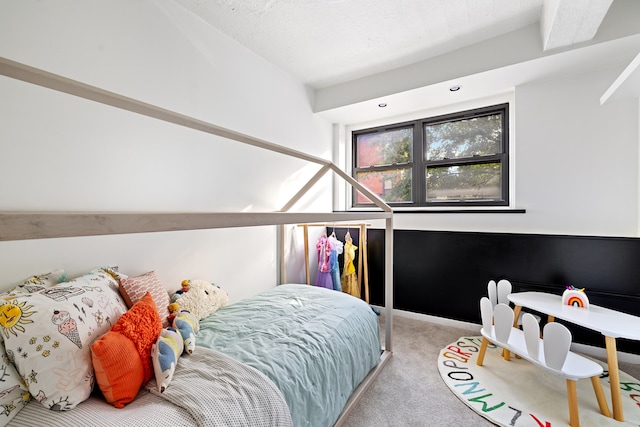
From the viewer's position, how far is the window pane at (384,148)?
322 cm

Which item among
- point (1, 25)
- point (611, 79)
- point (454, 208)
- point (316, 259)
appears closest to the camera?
point (1, 25)

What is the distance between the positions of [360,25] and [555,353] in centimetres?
242

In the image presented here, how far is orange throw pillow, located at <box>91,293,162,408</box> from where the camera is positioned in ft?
3.09

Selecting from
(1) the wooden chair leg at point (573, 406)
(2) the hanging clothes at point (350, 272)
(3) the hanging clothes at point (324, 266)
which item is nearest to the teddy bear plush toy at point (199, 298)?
(3) the hanging clothes at point (324, 266)

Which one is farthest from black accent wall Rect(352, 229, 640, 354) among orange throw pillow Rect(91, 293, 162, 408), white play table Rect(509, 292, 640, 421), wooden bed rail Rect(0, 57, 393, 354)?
orange throw pillow Rect(91, 293, 162, 408)

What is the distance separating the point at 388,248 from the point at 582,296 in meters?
1.30

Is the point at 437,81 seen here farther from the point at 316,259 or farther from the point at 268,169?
the point at 316,259

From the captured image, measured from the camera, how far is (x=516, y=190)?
2453 mm

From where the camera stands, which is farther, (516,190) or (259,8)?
(516,190)

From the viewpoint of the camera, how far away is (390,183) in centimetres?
333

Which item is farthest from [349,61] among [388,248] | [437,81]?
[388,248]

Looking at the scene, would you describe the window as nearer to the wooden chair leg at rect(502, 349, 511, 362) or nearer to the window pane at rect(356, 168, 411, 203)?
the window pane at rect(356, 168, 411, 203)

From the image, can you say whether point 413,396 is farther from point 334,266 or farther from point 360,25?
point 360,25

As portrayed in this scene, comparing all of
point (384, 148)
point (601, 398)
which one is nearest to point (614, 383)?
point (601, 398)
